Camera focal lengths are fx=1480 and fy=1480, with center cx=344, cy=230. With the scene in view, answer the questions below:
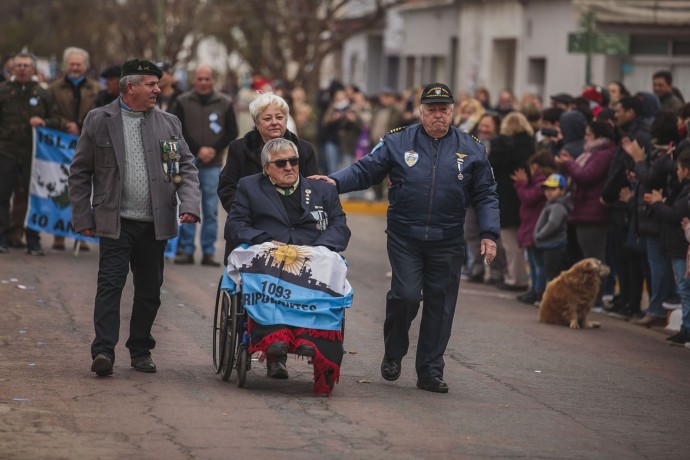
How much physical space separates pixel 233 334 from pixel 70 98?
822cm

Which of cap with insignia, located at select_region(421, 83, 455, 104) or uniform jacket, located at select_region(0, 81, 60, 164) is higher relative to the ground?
cap with insignia, located at select_region(421, 83, 455, 104)

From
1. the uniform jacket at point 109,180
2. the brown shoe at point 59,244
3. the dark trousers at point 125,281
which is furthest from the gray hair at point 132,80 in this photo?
the brown shoe at point 59,244

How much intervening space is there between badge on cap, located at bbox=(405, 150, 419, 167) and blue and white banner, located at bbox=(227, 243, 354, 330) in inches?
38.2

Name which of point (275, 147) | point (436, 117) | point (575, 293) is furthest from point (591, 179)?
point (275, 147)

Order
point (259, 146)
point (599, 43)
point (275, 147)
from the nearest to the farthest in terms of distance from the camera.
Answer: point (275, 147) → point (259, 146) → point (599, 43)

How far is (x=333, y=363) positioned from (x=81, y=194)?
2.12 m

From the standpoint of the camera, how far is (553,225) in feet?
50.0

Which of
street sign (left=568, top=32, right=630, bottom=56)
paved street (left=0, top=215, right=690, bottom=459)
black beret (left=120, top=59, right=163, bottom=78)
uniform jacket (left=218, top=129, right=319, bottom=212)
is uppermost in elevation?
street sign (left=568, top=32, right=630, bottom=56)

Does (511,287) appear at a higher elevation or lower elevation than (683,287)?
lower

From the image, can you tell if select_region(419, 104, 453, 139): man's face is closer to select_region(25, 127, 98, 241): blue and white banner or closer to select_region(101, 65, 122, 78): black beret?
select_region(101, 65, 122, 78): black beret

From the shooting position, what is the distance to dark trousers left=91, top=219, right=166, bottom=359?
9.91 m

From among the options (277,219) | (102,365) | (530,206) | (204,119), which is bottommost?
(102,365)

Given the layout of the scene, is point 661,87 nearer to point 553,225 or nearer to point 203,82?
point 553,225

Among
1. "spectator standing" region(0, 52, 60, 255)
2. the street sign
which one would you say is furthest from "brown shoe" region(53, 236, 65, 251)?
the street sign
